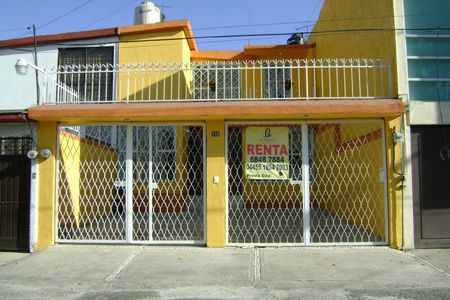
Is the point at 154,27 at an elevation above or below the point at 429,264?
above

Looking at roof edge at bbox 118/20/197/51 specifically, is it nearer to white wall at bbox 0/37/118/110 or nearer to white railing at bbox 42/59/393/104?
white wall at bbox 0/37/118/110

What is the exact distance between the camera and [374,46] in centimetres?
884

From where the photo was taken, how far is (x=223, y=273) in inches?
247

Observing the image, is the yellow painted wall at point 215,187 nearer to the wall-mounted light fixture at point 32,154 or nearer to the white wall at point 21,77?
the wall-mounted light fixture at point 32,154

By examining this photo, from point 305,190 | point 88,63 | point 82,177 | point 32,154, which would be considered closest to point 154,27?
point 88,63

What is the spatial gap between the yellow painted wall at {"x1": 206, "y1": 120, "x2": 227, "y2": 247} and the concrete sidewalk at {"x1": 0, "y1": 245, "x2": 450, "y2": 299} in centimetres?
31

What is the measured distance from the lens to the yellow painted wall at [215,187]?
25.2 ft

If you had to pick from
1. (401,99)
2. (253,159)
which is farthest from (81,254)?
(401,99)

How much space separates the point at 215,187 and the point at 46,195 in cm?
303

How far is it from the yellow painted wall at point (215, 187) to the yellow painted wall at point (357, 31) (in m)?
2.87

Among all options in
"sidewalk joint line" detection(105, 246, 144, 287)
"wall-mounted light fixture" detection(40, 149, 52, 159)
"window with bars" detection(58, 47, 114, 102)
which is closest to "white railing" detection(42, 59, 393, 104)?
"window with bars" detection(58, 47, 114, 102)

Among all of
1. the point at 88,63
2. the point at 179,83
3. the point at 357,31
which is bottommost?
the point at 179,83

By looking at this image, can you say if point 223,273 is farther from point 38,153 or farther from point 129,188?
point 38,153

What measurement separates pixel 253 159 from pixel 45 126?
383 cm
